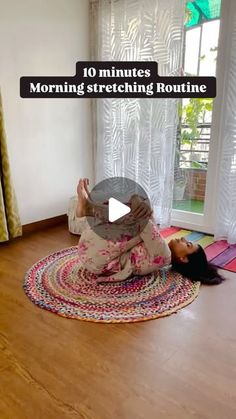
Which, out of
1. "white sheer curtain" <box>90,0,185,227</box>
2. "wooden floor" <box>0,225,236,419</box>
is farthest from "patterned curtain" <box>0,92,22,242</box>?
"white sheer curtain" <box>90,0,185,227</box>

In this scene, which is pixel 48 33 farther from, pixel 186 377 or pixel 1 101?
pixel 186 377

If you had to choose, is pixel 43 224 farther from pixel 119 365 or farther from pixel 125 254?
pixel 119 365

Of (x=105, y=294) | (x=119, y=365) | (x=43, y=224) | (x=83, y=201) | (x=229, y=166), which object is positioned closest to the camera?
(x=119, y=365)

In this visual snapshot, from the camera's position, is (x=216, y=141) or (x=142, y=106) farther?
(x=142, y=106)

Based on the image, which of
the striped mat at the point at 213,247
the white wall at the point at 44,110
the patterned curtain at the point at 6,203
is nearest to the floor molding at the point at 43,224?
the white wall at the point at 44,110

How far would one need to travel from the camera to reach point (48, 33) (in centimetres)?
260

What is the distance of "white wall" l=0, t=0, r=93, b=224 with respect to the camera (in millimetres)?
2400

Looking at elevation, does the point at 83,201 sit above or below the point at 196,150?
below

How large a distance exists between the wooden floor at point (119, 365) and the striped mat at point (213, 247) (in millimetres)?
445

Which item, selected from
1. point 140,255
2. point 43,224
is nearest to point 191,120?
point 140,255

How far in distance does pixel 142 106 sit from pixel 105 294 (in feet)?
5.30

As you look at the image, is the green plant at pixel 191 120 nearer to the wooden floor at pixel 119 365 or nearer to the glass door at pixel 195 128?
the glass door at pixel 195 128

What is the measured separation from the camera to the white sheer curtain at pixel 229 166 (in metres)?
2.23

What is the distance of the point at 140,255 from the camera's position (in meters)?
1.85
